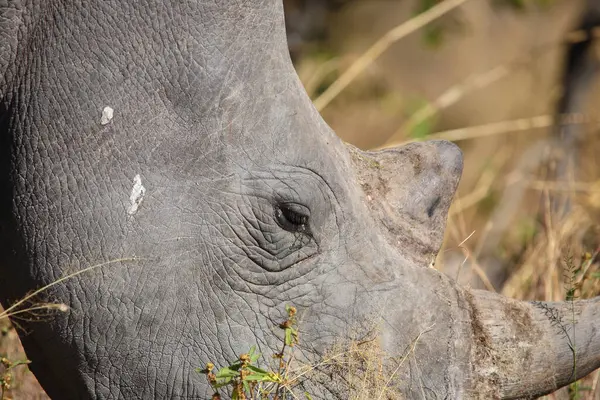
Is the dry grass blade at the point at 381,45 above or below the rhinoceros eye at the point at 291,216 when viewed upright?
above

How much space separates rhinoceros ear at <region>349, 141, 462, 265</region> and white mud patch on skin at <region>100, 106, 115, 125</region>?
0.80 m

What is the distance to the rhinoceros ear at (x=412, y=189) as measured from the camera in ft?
10.8

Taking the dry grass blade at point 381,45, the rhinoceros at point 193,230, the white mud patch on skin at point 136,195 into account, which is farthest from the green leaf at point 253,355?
the dry grass blade at point 381,45

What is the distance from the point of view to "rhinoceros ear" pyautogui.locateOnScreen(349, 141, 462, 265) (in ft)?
10.8

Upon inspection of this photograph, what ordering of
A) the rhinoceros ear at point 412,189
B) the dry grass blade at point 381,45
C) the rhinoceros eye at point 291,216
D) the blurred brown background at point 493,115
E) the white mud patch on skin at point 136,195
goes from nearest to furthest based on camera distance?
the white mud patch on skin at point 136,195 → the rhinoceros eye at point 291,216 → the rhinoceros ear at point 412,189 → the blurred brown background at point 493,115 → the dry grass blade at point 381,45

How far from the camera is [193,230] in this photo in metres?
3.03

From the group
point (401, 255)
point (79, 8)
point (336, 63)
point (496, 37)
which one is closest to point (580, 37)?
Result: point (336, 63)

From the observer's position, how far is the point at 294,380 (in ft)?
9.83

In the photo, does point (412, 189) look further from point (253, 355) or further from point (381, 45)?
point (381, 45)

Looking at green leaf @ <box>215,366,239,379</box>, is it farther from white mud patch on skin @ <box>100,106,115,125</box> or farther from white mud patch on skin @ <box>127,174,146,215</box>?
white mud patch on skin @ <box>100,106,115,125</box>

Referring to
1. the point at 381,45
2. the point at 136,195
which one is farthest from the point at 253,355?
the point at 381,45

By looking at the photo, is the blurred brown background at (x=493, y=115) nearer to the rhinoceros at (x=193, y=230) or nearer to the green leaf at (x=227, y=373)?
the rhinoceros at (x=193, y=230)

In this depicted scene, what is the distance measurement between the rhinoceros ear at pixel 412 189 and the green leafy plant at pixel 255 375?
473 millimetres

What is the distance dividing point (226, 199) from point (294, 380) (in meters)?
0.55
